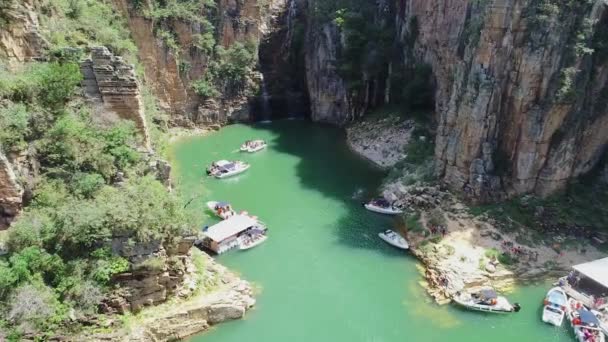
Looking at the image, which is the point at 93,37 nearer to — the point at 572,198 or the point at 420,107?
the point at 420,107

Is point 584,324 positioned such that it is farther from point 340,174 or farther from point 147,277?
point 340,174

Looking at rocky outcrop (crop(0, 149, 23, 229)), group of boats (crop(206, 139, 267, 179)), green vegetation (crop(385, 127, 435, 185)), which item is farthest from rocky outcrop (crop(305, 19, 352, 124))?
rocky outcrop (crop(0, 149, 23, 229))

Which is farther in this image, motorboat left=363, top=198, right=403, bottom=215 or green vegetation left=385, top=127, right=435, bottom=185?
green vegetation left=385, top=127, right=435, bottom=185

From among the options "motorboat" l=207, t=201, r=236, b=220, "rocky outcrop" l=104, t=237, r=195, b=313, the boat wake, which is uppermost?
"rocky outcrop" l=104, t=237, r=195, b=313

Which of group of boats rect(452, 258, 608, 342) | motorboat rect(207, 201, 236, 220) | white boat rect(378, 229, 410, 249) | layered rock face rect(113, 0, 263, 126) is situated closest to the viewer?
group of boats rect(452, 258, 608, 342)

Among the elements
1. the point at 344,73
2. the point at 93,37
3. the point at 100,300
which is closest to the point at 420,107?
the point at 344,73

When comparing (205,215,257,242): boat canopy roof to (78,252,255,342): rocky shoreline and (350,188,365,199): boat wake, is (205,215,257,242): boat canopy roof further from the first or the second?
(350,188,365,199): boat wake
